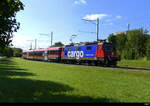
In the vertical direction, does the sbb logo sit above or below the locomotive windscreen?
below

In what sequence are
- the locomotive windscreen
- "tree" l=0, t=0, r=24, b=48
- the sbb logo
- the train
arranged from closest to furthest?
"tree" l=0, t=0, r=24, b=48, the train, the locomotive windscreen, the sbb logo

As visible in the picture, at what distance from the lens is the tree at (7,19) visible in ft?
41.4

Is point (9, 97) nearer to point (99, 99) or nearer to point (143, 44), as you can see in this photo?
point (99, 99)

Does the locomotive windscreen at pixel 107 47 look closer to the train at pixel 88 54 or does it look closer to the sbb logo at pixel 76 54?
the train at pixel 88 54

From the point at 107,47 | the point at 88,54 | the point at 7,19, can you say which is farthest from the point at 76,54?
the point at 7,19

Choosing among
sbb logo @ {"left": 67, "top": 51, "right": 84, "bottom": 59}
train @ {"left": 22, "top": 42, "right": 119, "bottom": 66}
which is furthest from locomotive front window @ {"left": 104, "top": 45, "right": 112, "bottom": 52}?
sbb logo @ {"left": 67, "top": 51, "right": 84, "bottom": 59}

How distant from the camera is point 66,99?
9.83 metres

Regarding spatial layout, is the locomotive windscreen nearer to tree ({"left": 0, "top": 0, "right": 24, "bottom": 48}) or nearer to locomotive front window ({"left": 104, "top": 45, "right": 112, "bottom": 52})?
locomotive front window ({"left": 104, "top": 45, "right": 112, "bottom": 52})

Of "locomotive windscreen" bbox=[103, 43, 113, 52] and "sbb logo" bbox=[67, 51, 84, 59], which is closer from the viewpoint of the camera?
"locomotive windscreen" bbox=[103, 43, 113, 52]

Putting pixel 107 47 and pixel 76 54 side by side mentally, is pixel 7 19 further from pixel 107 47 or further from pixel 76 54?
pixel 76 54

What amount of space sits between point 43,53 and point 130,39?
29.9 meters

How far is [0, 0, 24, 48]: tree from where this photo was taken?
1261cm

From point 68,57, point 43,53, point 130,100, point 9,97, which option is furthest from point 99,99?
point 43,53

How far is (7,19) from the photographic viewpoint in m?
14.2
